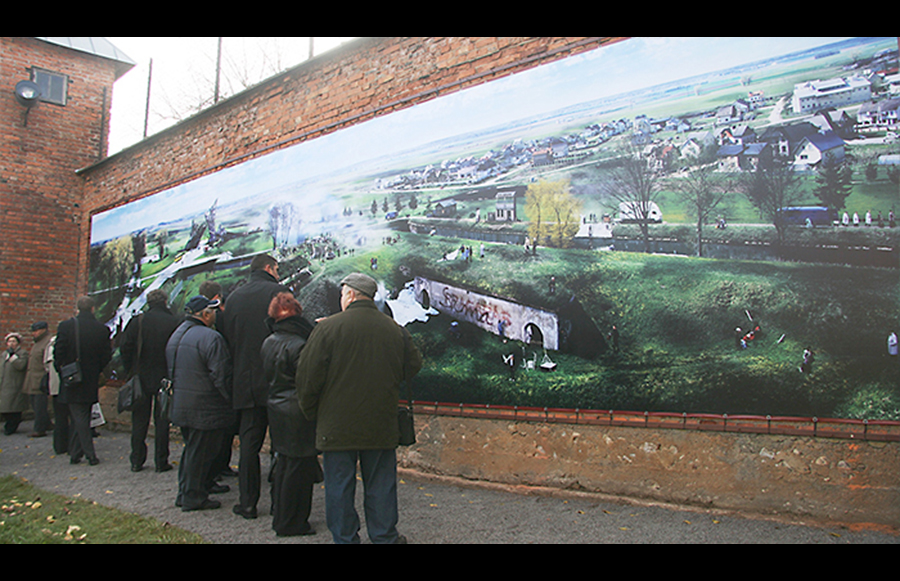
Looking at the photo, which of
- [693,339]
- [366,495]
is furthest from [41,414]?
[693,339]

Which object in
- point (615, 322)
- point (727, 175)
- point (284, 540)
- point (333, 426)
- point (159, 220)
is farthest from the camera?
point (159, 220)

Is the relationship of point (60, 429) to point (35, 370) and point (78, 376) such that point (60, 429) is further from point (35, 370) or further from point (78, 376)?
point (35, 370)

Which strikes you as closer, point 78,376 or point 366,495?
point 366,495

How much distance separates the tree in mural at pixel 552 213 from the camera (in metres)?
4.50

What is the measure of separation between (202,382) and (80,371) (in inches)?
95.0

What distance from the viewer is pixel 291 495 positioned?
3.56m

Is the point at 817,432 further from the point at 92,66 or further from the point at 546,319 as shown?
the point at 92,66

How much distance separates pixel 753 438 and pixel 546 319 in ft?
5.59

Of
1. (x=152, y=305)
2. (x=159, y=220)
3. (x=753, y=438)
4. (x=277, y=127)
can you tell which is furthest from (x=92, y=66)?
(x=753, y=438)

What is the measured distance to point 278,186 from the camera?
23.4 feet

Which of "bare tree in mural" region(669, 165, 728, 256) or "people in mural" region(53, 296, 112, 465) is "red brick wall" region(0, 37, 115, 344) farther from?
"bare tree in mural" region(669, 165, 728, 256)

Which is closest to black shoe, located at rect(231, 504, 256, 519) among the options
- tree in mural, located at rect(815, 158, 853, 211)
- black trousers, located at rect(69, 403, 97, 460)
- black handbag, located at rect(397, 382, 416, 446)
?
black handbag, located at rect(397, 382, 416, 446)

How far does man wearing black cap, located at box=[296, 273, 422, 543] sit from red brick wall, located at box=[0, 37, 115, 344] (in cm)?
990

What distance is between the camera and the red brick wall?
10180mm
